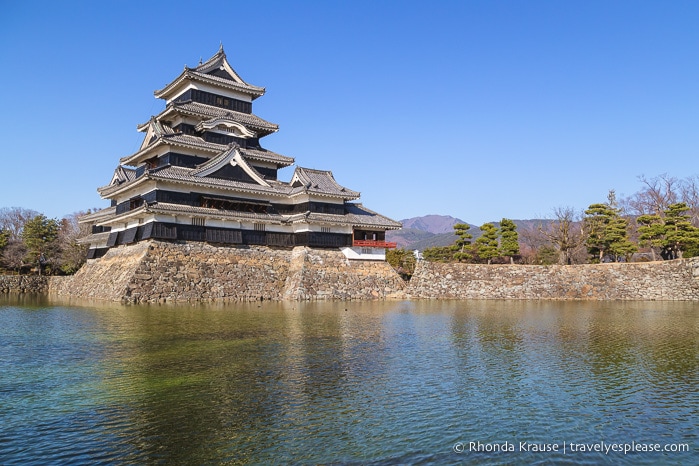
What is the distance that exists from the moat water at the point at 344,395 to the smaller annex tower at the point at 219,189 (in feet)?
47.1

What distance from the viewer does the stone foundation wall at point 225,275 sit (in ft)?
90.9

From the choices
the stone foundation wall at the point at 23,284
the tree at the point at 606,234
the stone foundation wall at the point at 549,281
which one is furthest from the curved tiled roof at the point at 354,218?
the stone foundation wall at the point at 23,284

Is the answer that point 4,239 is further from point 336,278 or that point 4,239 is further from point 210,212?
point 336,278

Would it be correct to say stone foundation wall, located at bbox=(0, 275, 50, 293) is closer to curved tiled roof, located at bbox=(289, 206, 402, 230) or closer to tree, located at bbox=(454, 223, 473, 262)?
curved tiled roof, located at bbox=(289, 206, 402, 230)

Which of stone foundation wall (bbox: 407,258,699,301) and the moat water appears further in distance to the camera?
stone foundation wall (bbox: 407,258,699,301)

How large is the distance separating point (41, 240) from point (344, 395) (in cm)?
4214

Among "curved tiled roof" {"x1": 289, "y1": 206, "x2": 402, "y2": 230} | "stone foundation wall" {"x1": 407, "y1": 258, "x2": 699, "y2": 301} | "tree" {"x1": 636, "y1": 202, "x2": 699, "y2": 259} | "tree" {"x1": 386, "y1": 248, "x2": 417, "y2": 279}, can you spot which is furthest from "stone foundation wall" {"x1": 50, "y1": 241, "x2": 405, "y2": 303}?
"tree" {"x1": 636, "y1": 202, "x2": 699, "y2": 259}

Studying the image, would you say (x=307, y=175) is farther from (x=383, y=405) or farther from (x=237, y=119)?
(x=383, y=405)

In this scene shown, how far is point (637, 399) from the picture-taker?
29.2 feet

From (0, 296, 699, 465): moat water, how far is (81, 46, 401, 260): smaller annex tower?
565 inches

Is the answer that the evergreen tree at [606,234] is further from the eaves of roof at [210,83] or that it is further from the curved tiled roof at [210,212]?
the eaves of roof at [210,83]

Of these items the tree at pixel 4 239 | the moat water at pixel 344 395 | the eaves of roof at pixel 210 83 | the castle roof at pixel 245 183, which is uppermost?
the eaves of roof at pixel 210 83

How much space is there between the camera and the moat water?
654 centimetres

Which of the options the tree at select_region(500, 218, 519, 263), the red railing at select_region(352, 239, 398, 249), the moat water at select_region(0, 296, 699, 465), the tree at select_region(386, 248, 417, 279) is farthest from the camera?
the tree at select_region(386, 248, 417, 279)
